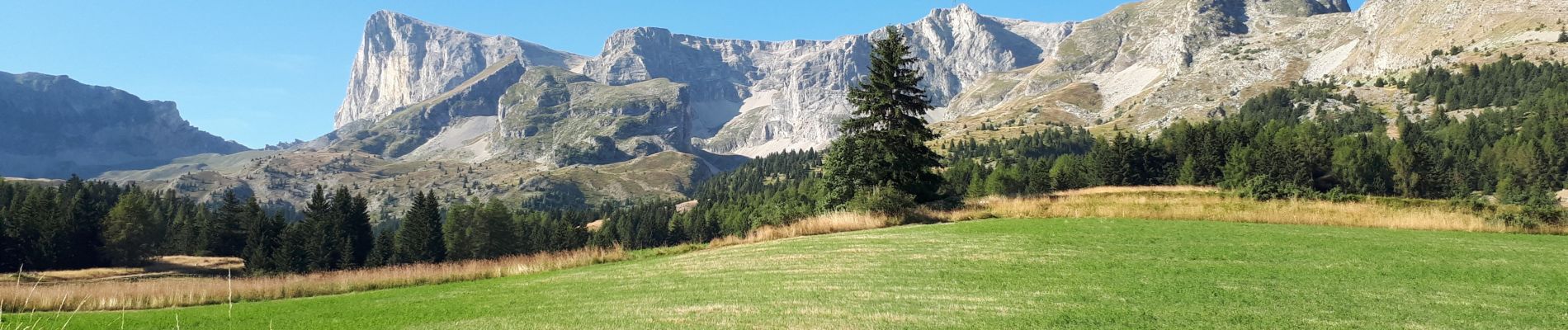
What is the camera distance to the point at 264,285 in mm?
18703

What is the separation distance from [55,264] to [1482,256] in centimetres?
12612

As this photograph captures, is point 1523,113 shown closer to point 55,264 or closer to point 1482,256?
point 1482,256

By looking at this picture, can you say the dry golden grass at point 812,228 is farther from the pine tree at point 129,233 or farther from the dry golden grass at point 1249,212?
the pine tree at point 129,233

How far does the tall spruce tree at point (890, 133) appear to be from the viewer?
1697 inches

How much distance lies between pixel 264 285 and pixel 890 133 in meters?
30.6

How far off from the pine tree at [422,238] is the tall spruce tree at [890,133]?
77.5 m

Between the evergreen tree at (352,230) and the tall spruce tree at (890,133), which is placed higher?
the tall spruce tree at (890,133)

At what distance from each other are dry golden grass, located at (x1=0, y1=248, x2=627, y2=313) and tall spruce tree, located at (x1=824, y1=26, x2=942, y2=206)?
67.4 ft

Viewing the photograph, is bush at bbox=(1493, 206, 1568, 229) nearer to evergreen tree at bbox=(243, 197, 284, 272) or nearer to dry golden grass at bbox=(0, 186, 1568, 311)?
dry golden grass at bbox=(0, 186, 1568, 311)

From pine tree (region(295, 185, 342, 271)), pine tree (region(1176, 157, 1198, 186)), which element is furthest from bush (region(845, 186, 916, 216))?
pine tree (region(1176, 157, 1198, 186))

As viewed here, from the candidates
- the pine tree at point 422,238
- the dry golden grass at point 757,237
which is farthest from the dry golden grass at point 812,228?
the pine tree at point 422,238

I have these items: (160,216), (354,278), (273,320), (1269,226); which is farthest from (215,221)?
(1269,226)

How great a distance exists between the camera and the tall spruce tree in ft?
141

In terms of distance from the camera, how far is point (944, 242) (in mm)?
20672
